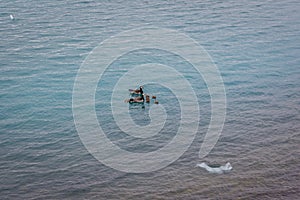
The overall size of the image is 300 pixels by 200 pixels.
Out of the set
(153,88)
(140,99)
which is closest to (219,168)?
(140,99)

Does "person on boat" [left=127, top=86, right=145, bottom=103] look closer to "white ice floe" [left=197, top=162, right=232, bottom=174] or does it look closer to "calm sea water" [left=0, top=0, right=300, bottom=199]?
"calm sea water" [left=0, top=0, right=300, bottom=199]

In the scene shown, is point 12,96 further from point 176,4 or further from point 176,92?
point 176,4

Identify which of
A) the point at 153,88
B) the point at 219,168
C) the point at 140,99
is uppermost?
the point at 153,88

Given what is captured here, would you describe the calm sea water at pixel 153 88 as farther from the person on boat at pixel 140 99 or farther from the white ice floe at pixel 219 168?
the person on boat at pixel 140 99

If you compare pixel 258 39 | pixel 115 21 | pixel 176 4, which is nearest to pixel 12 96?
pixel 115 21

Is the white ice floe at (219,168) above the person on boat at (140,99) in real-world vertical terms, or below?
below

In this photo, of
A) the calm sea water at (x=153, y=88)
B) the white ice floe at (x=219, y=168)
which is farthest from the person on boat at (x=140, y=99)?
the white ice floe at (x=219, y=168)

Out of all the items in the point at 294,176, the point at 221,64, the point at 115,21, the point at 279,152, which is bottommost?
the point at 294,176

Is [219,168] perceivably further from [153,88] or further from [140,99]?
[153,88]
